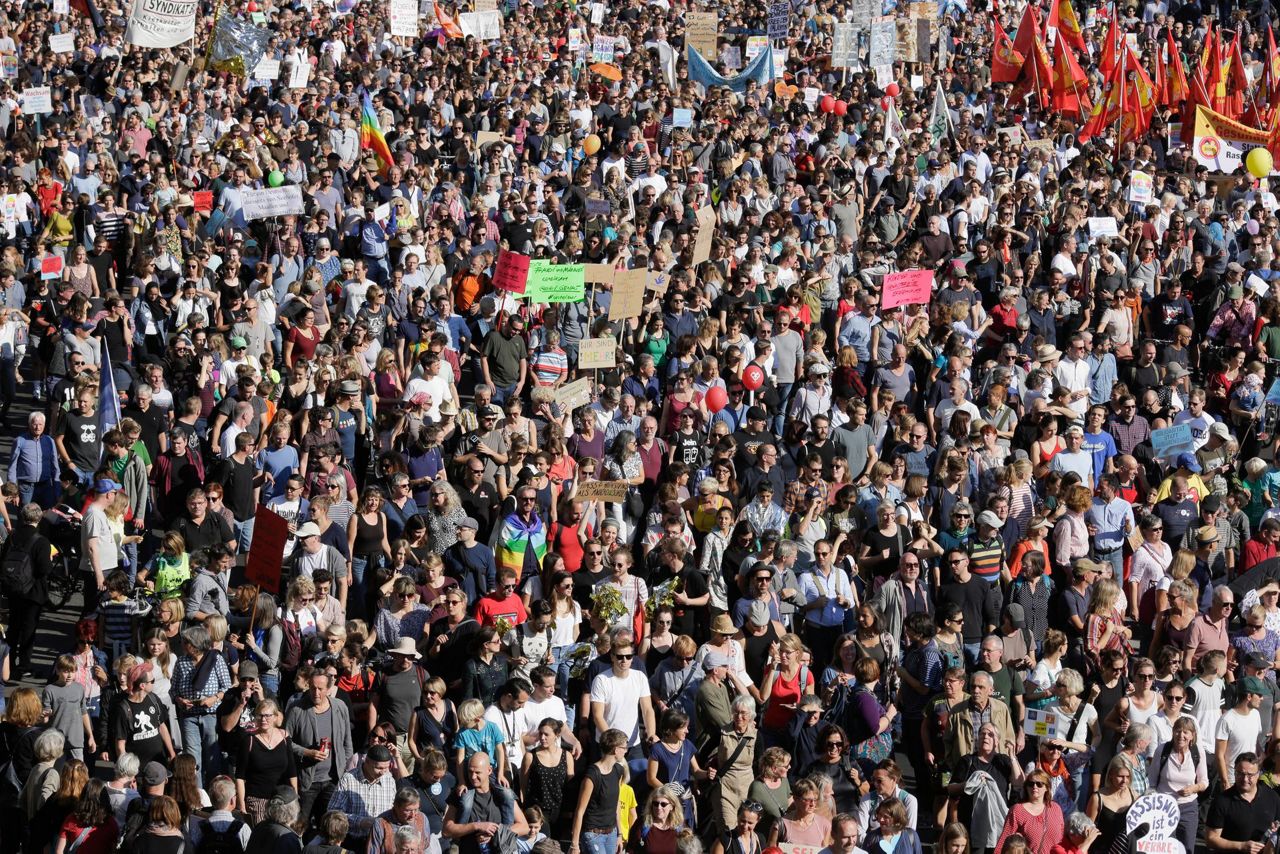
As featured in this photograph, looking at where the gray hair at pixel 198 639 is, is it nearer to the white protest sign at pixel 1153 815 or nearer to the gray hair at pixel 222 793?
the gray hair at pixel 222 793

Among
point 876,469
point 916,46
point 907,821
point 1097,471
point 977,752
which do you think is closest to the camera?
point 907,821

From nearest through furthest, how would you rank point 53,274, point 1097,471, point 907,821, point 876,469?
point 907,821 → point 876,469 → point 1097,471 → point 53,274

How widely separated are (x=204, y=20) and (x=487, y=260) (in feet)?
40.5

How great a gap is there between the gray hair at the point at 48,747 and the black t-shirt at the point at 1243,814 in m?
5.80

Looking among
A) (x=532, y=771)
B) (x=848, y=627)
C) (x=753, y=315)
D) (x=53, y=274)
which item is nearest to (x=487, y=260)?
(x=753, y=315)

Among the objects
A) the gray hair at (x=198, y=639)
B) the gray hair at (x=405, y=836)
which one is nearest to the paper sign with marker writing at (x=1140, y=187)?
the gray hair at (x=198, y=639)

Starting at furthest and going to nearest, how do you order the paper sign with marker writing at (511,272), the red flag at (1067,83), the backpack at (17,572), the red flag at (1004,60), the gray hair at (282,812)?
the red flag at (1004,60) < the red flag at (1067,83) < the paper sign with marker writing at (511,272) < the backpack at (17,572) < the gray hair at (282,812)

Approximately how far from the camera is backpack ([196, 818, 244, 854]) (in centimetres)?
927

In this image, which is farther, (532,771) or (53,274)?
(53,274)

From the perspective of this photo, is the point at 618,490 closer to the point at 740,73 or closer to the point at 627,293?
the point at 627,293

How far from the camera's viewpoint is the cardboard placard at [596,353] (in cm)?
1526

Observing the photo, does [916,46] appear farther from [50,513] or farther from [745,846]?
[745,846]

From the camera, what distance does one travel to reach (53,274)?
648 inches

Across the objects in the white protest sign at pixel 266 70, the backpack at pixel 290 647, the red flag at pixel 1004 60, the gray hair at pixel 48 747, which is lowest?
the backpack at pixel 290 647
